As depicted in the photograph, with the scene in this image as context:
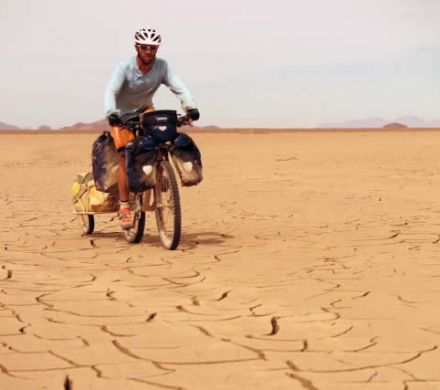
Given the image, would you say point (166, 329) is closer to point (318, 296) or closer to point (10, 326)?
point (10, 326)

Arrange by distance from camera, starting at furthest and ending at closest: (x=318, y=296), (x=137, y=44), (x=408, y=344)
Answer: (x=137, y=44)
(x=318, y=296)
(x=408, y=344)

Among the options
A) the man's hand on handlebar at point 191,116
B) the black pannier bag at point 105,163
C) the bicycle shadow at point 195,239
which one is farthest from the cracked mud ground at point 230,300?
the man's hand on handlebar at point 191,116

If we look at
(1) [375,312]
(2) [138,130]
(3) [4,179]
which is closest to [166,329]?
(1) [375,312]

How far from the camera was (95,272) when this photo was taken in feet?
19.3

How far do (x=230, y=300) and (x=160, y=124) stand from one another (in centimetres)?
235

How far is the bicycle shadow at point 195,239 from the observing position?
7.28m

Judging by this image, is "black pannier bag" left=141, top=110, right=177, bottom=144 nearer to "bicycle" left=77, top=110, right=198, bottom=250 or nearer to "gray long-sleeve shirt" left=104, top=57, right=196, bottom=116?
"bicycle" left=77, top=110, right=198, bottom=250

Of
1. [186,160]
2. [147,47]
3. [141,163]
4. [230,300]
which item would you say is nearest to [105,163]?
[141,163]

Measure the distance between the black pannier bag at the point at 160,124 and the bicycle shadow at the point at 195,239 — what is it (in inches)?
33.5

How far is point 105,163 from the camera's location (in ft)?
23.8

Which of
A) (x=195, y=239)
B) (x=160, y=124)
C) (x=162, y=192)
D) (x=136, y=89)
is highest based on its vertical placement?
(x=136, y=89)

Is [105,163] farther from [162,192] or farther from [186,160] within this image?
[186,160]

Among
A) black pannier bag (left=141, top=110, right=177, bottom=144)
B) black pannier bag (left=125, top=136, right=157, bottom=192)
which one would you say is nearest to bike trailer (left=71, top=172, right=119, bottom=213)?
black pannier bag (left=125, top=136, right=157, bottom=192)

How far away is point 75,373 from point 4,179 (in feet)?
45.4
